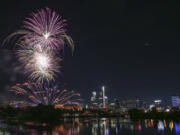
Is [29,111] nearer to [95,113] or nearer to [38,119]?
[38,119]

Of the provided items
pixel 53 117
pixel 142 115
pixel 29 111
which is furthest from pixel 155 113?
pixel 29 111

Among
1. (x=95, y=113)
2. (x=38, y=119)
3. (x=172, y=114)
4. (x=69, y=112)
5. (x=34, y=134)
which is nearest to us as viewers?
(x=34, y=134)

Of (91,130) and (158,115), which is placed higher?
(91,130)

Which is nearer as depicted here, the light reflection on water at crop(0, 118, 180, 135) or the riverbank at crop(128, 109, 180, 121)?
the light reflection on water at crop(0, 118, 180, 135)

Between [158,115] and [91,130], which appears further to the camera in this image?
[158,115]

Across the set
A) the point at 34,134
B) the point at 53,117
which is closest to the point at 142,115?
the point at 53,117

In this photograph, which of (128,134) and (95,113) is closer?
(128,134)

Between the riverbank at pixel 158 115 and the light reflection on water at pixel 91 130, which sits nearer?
the light reflection on water at pixel 91 130

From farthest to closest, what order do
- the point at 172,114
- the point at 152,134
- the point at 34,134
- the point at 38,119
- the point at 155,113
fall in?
the point at 155,113
the point at 172,114
the point at 38,119
the point at 152,134
the point at 34,134

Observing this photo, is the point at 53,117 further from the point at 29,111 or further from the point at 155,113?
→ the point at 155,113
